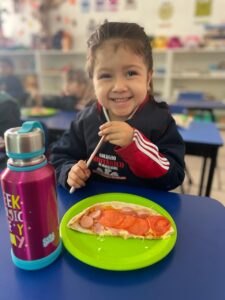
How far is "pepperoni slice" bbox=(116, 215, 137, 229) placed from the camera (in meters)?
0.46

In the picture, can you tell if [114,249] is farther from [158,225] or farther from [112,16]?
[112,16]

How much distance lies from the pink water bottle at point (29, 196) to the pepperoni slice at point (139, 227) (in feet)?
0.47

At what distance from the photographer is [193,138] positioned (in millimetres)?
1276

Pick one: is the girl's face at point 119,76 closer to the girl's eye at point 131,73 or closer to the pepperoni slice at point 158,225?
the girl's eye at point 131,73

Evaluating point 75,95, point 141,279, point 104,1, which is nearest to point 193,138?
point 141,279

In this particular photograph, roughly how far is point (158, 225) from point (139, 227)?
35mm

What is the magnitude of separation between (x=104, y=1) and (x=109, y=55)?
363cm

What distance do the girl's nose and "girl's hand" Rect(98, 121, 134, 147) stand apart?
7.2 inches

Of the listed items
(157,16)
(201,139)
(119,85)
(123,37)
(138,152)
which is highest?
(157,16)

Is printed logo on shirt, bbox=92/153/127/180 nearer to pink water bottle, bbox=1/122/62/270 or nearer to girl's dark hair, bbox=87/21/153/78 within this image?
girl's dark hair, bbox=87/21/153/78

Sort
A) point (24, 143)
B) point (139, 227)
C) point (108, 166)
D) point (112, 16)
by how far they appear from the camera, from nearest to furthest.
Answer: point (24, 143) < point (139, 227) < point (108, 166) < point (112, 16)

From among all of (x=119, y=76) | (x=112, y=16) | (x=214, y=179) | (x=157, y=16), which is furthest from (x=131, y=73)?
(x=112, y=16)

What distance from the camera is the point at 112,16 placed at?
373 centimetres

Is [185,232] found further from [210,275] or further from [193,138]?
[193,138]
